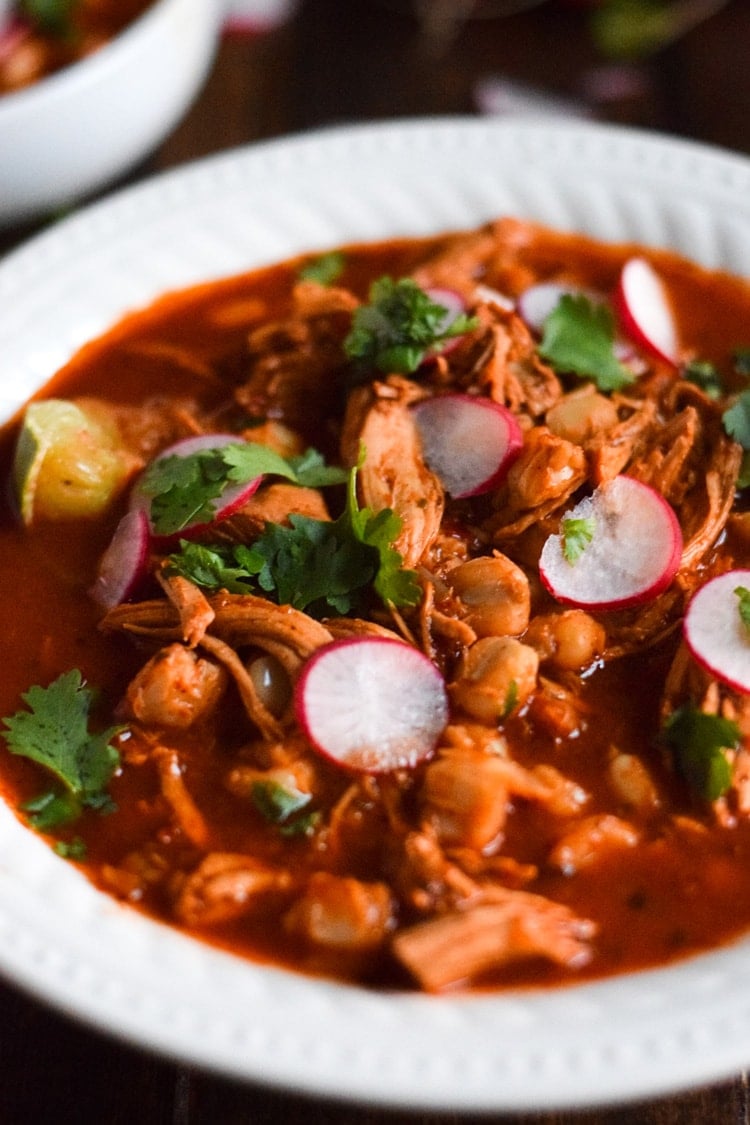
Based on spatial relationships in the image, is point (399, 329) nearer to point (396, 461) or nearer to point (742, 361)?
point (396, 461)

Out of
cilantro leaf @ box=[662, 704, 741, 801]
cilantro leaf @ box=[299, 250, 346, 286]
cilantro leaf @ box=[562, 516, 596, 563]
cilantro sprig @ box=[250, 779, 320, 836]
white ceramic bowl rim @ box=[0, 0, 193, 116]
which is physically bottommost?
cilantro leaf @ box=[662, 704, 741, 801]

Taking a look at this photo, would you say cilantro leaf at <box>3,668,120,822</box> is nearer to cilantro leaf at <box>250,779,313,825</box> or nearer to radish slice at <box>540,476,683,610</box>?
cilantro leaf at <box>250,779,313,825</box>

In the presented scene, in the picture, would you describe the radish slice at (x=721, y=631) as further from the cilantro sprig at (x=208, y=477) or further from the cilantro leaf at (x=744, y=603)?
the cilantro sprig at (x=208, y=477)

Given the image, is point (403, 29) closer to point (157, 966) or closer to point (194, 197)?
point (194, 197)

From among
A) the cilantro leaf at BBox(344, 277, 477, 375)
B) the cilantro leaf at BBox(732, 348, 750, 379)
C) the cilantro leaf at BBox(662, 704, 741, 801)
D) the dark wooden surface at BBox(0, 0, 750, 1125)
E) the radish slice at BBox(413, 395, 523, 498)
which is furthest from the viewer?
the dark wooden surface at BBox(0, 0, 750, 1125)

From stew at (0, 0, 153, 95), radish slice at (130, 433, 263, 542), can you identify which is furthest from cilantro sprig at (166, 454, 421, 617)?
stew at (0, 0, 153, 95)

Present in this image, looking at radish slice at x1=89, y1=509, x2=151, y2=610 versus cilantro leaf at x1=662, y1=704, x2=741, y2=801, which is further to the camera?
radish slice at x1=89, y1=509, x2=151, y2=610

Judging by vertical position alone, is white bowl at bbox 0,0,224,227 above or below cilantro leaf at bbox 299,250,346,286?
above
